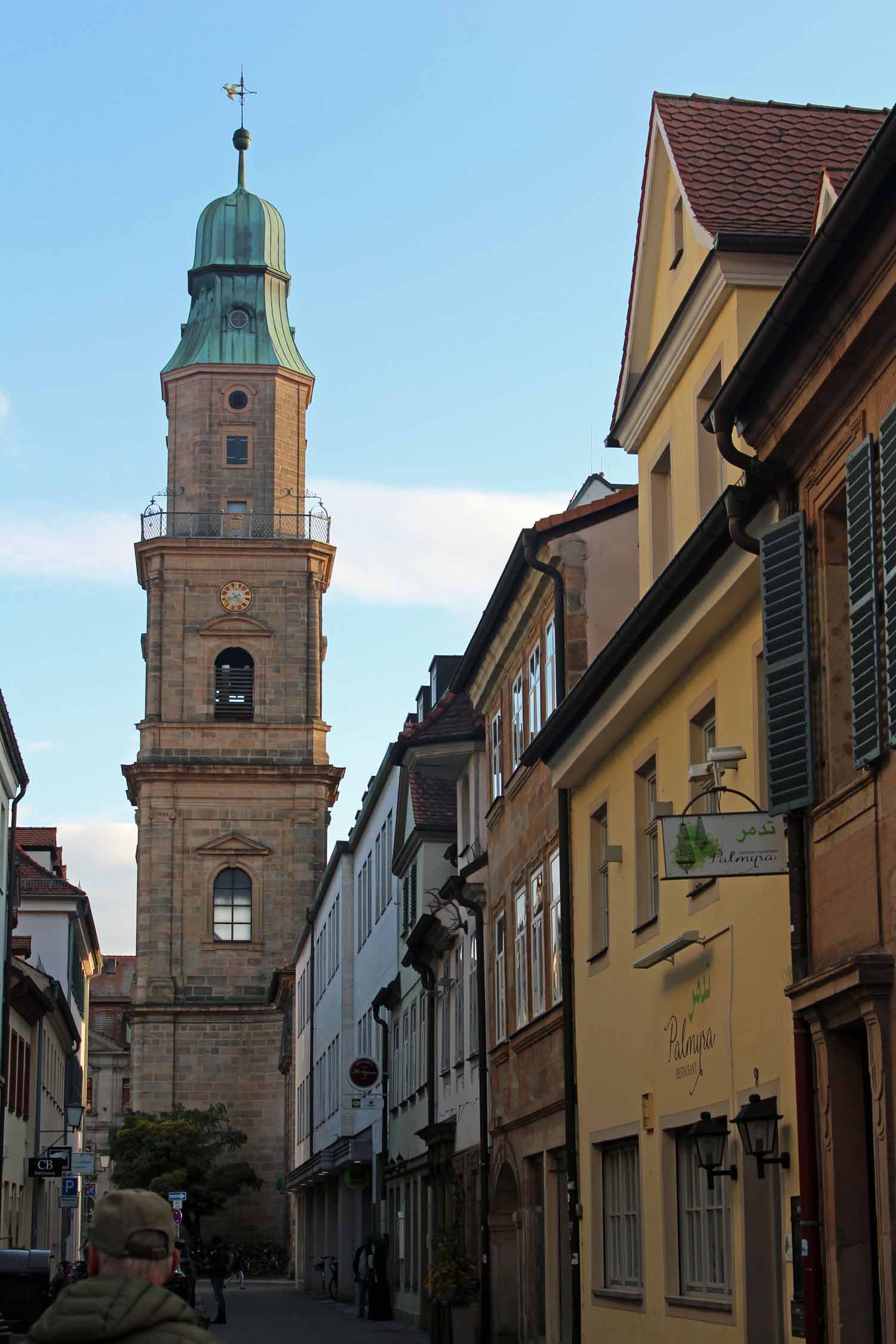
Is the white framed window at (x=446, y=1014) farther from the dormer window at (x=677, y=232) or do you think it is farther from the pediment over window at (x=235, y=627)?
the pediment over window at (x=235, y=627)

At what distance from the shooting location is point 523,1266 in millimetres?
23922

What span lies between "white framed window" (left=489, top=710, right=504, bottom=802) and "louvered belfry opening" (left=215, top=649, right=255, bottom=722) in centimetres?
5164

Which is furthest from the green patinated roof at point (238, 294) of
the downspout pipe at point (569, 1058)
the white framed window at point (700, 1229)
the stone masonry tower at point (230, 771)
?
the white framed window at point (700, 1229)

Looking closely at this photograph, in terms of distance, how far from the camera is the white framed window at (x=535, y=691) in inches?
925

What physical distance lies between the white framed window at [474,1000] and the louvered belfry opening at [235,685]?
50.1 m

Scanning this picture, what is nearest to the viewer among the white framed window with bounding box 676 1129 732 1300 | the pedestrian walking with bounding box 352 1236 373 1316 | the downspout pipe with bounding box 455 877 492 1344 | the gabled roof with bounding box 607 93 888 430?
the white framed window with bounding box 676 1129 732 1300

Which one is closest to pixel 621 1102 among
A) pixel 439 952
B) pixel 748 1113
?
pixel 748 1113

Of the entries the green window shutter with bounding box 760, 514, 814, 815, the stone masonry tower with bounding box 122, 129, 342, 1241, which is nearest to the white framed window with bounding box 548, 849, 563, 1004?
the green window shutter with bounding box 760, 514, 814, 815

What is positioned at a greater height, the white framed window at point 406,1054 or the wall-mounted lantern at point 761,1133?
the white framed window at point 406,1054

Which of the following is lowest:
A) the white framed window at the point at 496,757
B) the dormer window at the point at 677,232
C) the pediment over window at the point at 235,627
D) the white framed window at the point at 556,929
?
the white framed window at the point at 556,929

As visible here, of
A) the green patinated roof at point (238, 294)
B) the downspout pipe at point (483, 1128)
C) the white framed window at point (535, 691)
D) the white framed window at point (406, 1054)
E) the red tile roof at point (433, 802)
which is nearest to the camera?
the white framed window at point (535, 691)

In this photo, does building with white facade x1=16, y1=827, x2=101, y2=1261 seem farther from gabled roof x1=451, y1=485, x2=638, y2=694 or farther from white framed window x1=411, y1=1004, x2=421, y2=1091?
gabled roof x1=451, y1=485, x2=638, y2=694

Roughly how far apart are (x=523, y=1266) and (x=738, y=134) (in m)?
12.6

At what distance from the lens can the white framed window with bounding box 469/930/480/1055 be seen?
91.8ft
